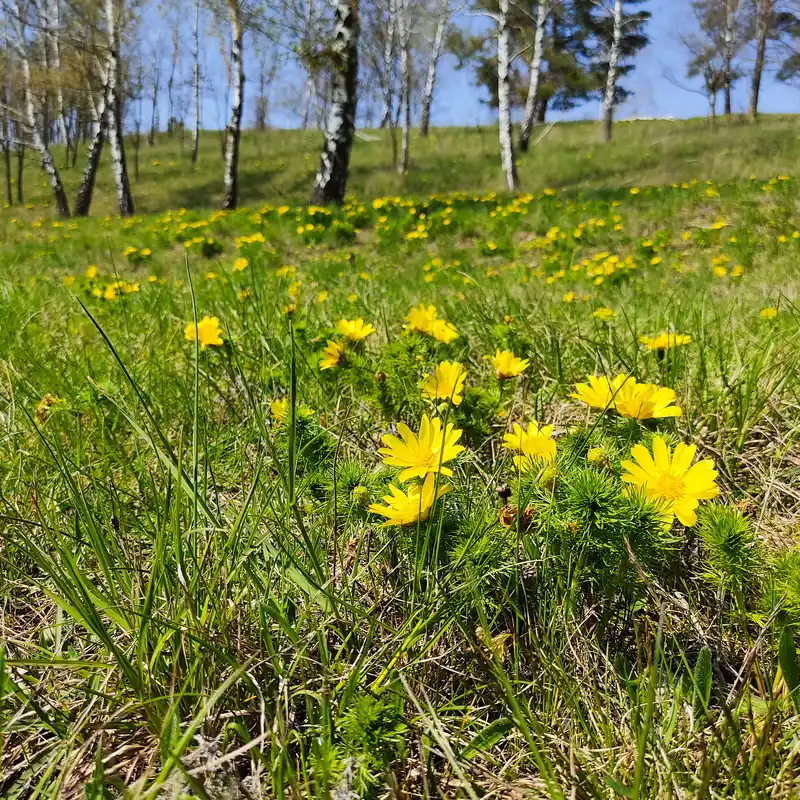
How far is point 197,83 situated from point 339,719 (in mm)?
36071

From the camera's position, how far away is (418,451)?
1.06 meters

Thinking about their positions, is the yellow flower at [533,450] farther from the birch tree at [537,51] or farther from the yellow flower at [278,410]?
the birch tree at [537,51]

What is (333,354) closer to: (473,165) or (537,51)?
(537,51)

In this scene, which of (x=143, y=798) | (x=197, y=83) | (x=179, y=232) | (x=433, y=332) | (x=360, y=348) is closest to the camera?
(x=143, y=798)

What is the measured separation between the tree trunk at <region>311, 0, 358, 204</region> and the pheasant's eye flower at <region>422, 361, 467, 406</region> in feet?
28.8

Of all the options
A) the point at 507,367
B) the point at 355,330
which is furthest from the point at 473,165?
the point at 507,367

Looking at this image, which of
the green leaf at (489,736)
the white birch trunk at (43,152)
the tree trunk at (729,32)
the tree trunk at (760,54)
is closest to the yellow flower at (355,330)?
the green leaf at (489,736)

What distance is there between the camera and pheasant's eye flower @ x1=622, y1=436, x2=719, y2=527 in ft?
2.95

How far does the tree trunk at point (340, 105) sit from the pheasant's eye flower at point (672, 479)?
9189 mm

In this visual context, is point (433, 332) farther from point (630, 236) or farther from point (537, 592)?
point (630, 236)

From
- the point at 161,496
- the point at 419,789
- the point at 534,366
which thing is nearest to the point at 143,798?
the point at 419,789

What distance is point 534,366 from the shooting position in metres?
2.05

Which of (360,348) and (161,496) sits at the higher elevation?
(360,348)

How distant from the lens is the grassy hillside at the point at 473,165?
1227 centimetres
